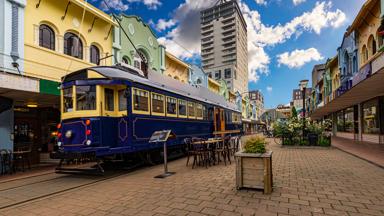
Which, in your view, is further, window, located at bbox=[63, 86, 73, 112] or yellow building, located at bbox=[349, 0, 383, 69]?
yellow building, located at bbox=[349, 0, 383, 69]

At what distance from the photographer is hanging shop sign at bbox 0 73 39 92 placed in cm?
649

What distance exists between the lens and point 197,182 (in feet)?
18.6

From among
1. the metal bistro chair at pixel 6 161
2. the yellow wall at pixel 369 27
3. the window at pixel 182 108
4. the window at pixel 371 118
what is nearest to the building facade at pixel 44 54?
the metal bistro chair at pixel 6 161

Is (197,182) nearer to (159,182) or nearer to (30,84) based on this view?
(159,182)

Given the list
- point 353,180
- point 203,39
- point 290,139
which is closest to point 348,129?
point 290,139

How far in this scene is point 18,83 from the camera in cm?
688

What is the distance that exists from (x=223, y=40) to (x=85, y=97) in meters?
100

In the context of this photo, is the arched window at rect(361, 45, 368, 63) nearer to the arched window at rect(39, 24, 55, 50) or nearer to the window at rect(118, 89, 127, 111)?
the window at rect(118, 89, 127, 111)

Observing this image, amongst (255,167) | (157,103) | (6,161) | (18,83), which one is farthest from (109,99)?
(255,167)

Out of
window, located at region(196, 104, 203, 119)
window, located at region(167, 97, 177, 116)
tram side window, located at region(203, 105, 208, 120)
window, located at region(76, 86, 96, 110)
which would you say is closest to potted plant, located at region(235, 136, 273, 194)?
window, located at region(76, 86, 96, 110)

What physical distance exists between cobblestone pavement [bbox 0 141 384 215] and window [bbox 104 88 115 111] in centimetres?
222

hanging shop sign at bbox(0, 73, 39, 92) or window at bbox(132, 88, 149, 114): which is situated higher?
hanging shop sign at bbox(0, 73, 39, 92)

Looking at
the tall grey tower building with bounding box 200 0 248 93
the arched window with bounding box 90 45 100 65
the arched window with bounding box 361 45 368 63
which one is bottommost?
the arched window with bounding box 90 45 100 65

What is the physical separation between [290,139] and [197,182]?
411 inches
